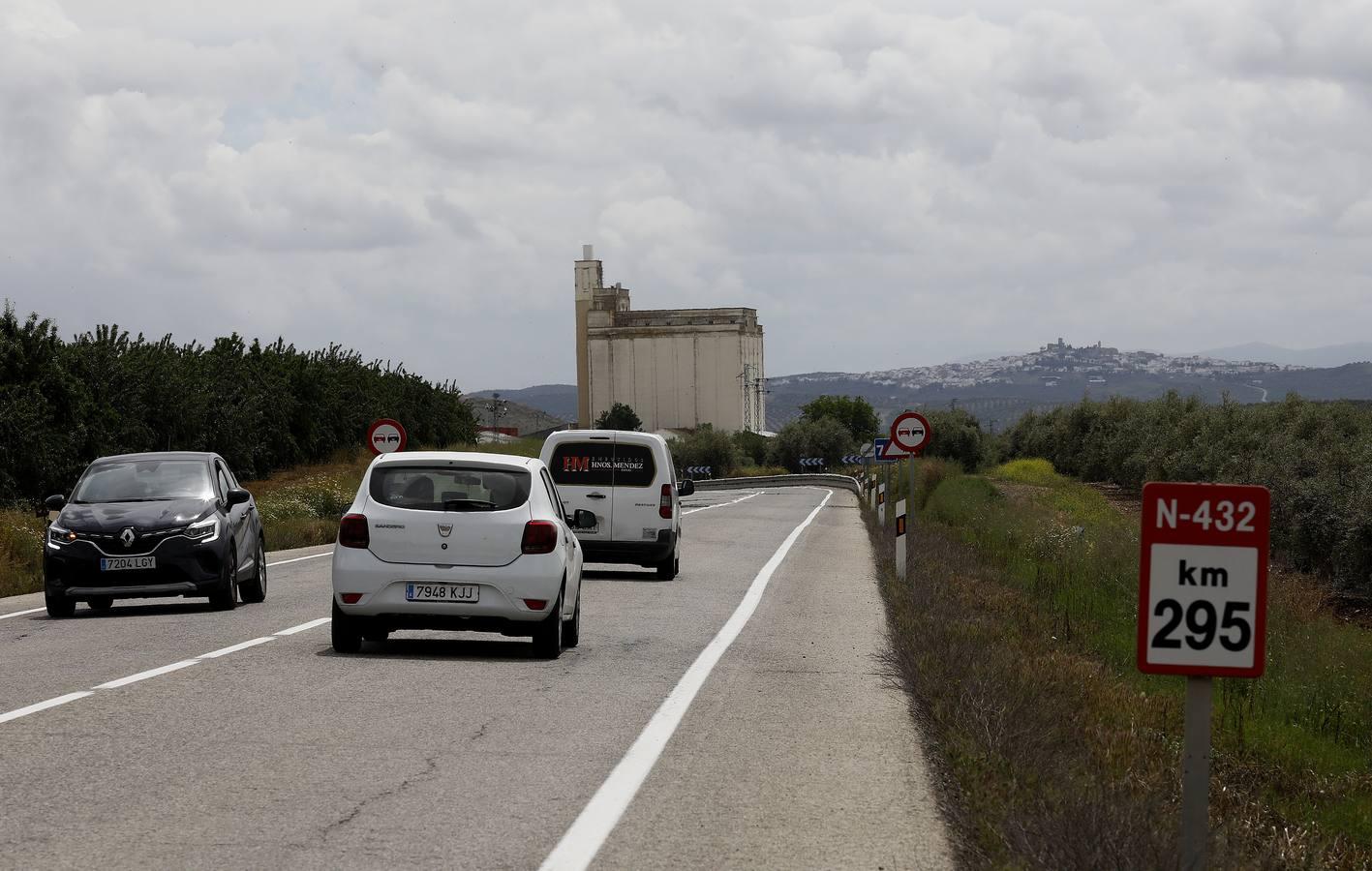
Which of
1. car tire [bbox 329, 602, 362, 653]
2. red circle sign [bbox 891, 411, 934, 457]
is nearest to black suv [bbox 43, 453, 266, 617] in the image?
car tire [bbox 329, 602, 362, 653]

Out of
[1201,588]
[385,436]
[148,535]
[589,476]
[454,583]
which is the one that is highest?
[385,436]

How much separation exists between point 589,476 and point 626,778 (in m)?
16.4

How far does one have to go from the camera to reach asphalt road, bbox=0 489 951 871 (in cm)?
679

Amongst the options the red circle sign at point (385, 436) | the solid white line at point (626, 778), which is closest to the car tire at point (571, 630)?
the solid white line at point (626, 778)

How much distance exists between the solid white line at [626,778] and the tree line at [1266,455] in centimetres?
1086

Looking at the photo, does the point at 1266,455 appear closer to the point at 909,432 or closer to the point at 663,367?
the point at 909,432

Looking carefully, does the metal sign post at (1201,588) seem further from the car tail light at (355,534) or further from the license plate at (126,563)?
the license plate at (126,563)

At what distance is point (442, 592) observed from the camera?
43.1 ft

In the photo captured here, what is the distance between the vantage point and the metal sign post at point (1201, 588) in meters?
6.22

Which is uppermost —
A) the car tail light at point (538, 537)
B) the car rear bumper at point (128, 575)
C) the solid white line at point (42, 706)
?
the car tail light at point (538, 537)

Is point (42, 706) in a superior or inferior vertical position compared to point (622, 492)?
inferior

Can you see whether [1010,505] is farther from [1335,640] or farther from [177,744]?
[177,744]

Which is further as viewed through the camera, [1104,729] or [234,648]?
[234,648]

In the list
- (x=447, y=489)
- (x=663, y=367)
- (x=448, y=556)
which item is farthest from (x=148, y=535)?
(x=663, y=367)
